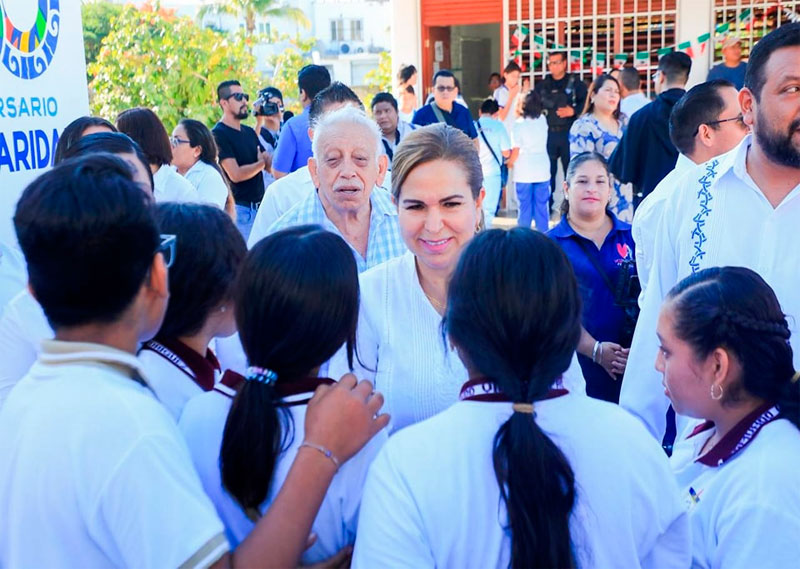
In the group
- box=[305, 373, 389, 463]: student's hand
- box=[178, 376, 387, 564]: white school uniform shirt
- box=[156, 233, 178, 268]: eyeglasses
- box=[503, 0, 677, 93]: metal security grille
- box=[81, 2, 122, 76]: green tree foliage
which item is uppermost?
box=[81, 2, 122, 76]: green tree foliage

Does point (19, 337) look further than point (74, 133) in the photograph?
No

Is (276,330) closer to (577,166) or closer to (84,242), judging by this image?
(84,242)

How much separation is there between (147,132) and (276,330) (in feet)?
9.89

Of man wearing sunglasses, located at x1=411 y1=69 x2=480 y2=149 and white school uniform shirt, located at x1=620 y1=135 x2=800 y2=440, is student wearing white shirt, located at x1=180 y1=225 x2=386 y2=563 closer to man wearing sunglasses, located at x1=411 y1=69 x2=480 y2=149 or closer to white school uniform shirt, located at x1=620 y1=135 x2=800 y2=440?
white school uniform shirt, located at x1=620 y1=135 x2=800 y2=440

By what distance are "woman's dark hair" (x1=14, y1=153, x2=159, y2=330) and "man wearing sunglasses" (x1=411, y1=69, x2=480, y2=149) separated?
6.37 meters

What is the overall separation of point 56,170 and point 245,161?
499 cm

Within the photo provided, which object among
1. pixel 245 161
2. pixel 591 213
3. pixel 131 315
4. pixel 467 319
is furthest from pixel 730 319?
pixel 245 161

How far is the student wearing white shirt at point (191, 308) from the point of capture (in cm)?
168

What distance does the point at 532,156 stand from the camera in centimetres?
832

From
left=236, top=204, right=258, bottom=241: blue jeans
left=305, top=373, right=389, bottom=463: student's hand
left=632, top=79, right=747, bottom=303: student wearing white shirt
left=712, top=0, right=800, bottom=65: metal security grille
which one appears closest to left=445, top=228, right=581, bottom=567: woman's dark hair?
left=305, top=373, right=389, bottom=463: student's hand

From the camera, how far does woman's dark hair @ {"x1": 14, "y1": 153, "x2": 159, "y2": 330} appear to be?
1.26 meters

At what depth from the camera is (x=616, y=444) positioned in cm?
132

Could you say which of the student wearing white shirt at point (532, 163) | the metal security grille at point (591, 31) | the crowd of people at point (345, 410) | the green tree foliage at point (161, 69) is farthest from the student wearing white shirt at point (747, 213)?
the metal security grille at point (591, 31)

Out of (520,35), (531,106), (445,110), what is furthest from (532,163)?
(520,35)
